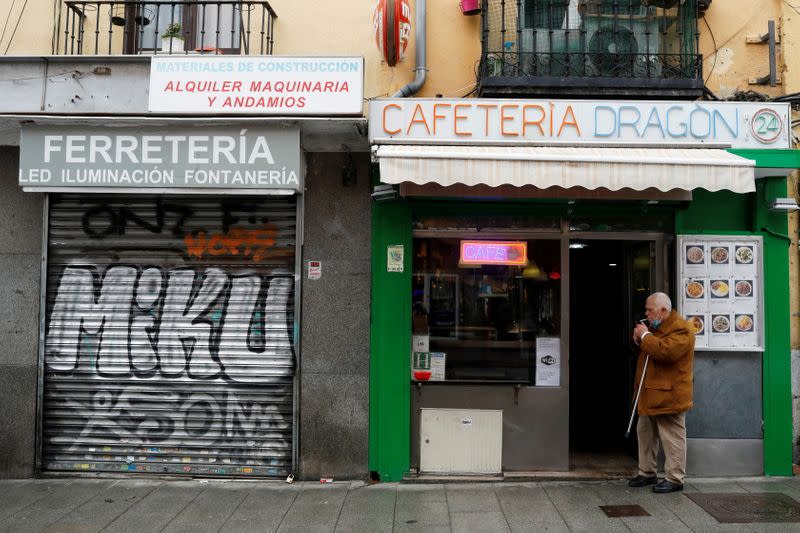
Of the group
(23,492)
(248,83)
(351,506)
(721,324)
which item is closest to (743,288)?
(721,324)

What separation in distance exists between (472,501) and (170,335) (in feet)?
11.5

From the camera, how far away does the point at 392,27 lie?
635cm

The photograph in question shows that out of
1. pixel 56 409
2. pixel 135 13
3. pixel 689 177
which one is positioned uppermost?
pixel 135 13

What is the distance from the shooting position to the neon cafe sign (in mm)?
6910

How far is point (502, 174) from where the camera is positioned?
5641mm

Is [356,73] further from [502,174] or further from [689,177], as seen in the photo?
[689,177]

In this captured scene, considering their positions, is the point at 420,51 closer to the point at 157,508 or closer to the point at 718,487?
the point at 157,508

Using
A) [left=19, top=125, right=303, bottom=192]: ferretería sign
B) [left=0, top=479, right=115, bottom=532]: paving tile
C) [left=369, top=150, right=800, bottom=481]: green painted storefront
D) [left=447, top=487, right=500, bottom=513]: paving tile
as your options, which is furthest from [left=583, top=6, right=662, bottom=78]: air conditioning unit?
[left=0, top=479, right=115, bottom=532]: paving tile

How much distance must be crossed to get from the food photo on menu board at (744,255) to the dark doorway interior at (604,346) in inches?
33.5

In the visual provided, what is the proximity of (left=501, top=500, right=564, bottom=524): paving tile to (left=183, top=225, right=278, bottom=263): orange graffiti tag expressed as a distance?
3475 mm

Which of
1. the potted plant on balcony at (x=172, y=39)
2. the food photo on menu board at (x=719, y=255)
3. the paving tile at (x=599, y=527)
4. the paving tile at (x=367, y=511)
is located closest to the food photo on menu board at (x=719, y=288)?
the food photo on menu board at (x=719, y=255)

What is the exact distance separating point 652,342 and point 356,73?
3.74 metres

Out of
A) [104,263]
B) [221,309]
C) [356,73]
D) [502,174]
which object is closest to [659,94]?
[502,174]

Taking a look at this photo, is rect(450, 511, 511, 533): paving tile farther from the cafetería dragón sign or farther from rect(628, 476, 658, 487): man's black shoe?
the cafetería dragón sign
